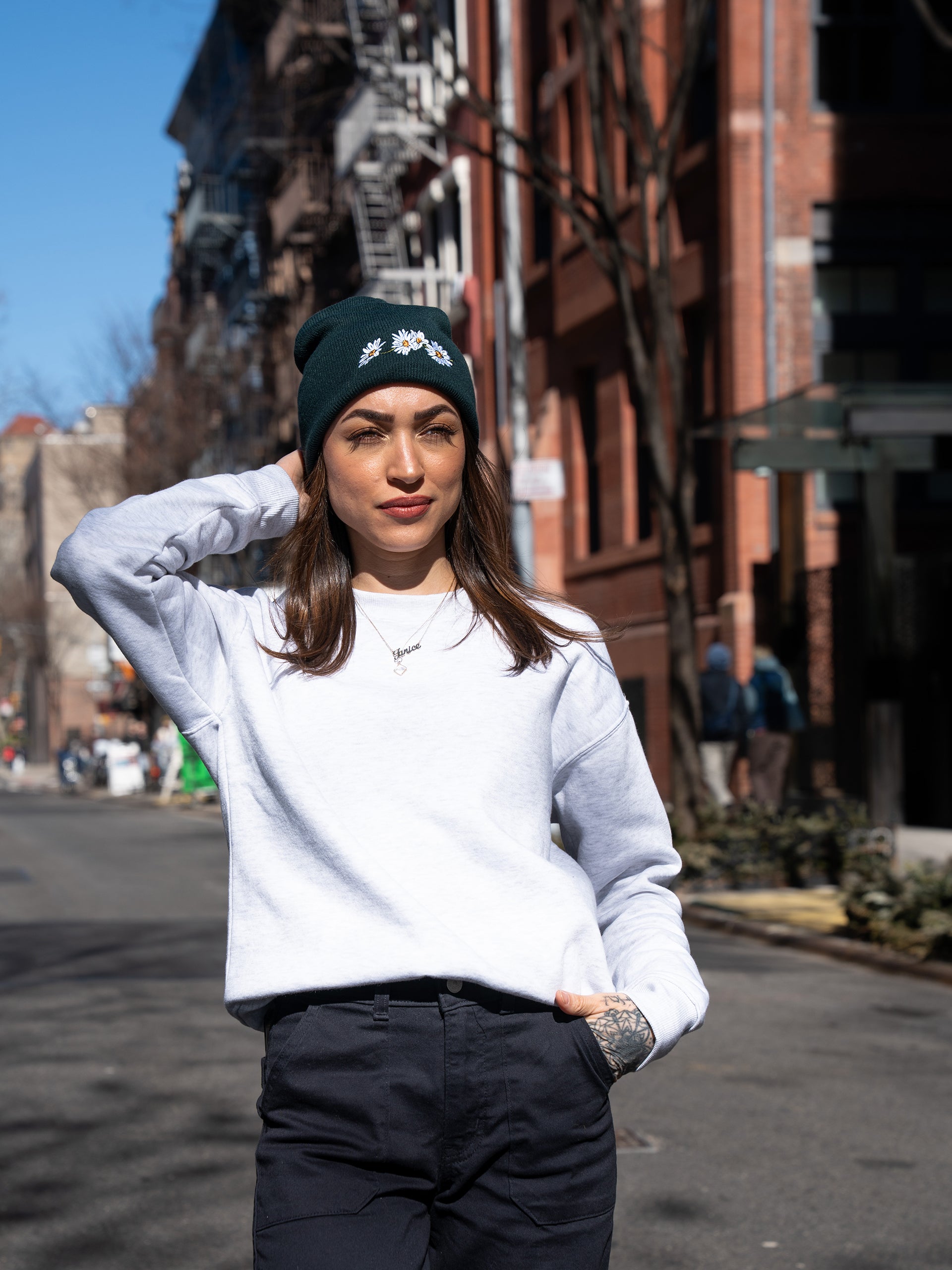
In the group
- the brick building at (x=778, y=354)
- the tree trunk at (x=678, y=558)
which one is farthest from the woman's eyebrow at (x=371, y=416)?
the tree trunk at (x=678, y=558)

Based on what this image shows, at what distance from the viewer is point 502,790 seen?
2.35m

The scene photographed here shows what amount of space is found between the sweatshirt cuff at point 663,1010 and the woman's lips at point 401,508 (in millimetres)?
725

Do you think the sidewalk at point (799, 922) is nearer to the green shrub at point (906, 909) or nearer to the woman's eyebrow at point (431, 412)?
the green shrub at point (906, 909)

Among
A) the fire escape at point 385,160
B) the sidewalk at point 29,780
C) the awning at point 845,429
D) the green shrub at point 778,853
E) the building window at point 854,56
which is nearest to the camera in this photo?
the green shrub at point 778,853

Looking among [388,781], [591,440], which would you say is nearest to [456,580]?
[388,781]

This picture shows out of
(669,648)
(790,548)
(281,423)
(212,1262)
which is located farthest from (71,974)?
(281,423)

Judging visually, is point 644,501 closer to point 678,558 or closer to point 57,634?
point 678,558

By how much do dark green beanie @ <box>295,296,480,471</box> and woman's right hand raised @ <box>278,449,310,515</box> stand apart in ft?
0.08

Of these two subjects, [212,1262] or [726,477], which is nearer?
[212,1262]

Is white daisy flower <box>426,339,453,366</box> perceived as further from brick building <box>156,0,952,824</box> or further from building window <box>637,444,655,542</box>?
building window <box>637,444,655,542</box>

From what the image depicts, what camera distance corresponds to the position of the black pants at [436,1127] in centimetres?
221

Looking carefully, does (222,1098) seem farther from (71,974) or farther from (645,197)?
(645,197)

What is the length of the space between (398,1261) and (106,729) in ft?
258

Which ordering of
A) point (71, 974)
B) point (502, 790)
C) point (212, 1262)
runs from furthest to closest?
point (71, 974) → point (212, 1262) → point (502, 790)
